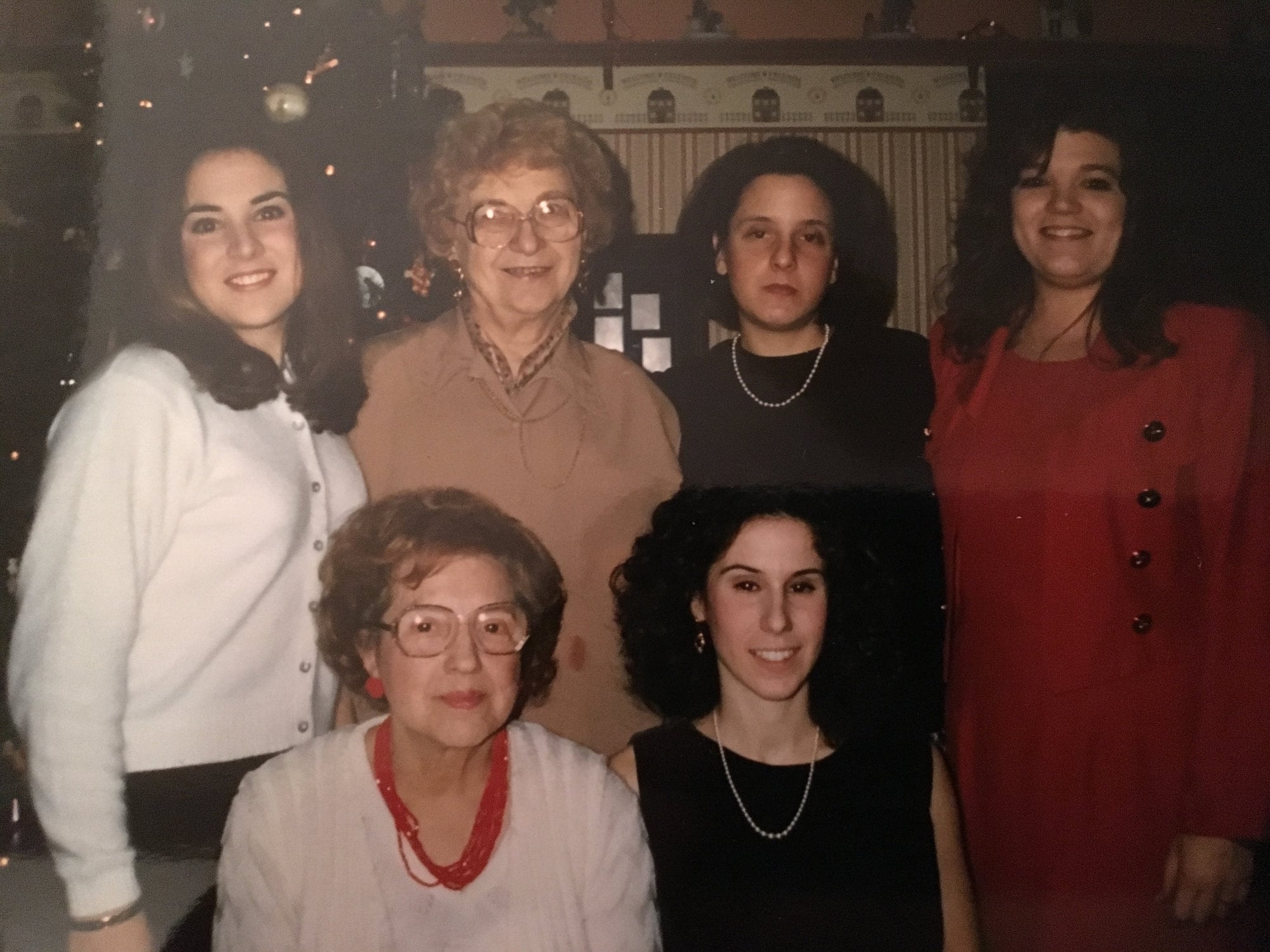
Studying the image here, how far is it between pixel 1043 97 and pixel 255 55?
35.7 inches

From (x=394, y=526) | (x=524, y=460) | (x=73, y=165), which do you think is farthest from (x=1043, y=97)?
(x=73, y=165)

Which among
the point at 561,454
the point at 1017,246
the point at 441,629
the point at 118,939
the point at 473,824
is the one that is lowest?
the point at 118,939

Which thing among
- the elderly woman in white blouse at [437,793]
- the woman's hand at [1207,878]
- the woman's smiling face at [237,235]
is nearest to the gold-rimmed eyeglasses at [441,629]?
the elderly woman in white blouse at [437,793]

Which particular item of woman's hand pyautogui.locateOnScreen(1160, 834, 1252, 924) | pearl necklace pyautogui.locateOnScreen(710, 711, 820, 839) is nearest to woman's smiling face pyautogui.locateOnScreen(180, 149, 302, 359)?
pearl necklace pyautogui.locateOnScreen(710, 711, 820, 839)

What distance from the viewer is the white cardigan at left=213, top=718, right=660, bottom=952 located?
1.04 m

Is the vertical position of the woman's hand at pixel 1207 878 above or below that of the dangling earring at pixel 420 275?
below

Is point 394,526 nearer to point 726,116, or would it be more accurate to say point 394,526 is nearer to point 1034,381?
point 726,116

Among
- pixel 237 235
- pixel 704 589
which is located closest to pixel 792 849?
pixel 704 589

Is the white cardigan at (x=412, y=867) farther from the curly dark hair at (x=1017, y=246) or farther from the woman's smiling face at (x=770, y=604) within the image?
the curly dark hair at (x=1017, y=246)

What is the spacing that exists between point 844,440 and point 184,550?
2.44 feet

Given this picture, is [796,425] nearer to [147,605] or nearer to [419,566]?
[419,566]

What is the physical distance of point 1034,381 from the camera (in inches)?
44.5

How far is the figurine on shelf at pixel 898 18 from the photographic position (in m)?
1.14

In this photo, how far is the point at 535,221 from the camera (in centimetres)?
111
